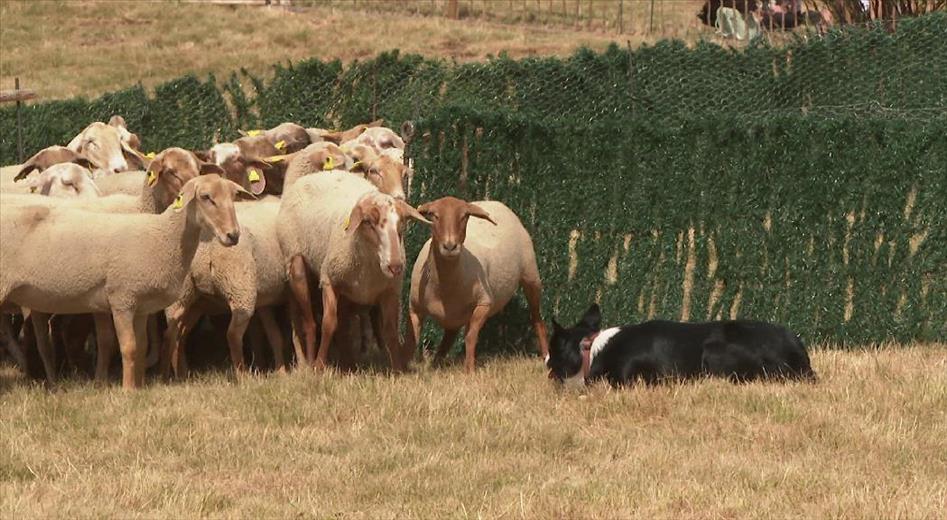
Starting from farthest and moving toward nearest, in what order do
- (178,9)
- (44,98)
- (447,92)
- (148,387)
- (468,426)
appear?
(178,9)
(44,98)
(447,92)
(148,387)
(468,426)

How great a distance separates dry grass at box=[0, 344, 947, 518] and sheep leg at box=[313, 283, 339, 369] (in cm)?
50

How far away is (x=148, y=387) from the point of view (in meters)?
10.1

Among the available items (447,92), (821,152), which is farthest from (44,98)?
(821,152)

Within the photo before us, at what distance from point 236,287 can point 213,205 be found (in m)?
1.01

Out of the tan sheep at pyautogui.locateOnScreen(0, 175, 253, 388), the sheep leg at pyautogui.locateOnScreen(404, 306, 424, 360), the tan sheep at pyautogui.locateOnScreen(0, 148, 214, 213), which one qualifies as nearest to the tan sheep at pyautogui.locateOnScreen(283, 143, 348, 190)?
the tan sheep at pyautogui.locateOnScreen(0, 148, 214, 213)

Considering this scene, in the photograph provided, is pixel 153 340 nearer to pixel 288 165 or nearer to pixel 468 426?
pixel 288 165

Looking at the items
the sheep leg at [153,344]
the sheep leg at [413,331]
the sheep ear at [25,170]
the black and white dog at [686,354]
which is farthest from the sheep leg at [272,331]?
the sheep ear at [25,170]

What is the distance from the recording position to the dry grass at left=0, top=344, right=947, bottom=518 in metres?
7.14

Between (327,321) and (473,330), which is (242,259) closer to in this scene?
(327,321)

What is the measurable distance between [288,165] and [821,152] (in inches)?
180

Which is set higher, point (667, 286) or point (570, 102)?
point (570, 102)

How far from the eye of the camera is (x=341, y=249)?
10562 mm

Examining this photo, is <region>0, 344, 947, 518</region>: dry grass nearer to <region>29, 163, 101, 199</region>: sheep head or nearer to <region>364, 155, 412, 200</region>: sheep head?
<region>364, 155, 412, 200</region>: sheep head

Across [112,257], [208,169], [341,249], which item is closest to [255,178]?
[208,169]
